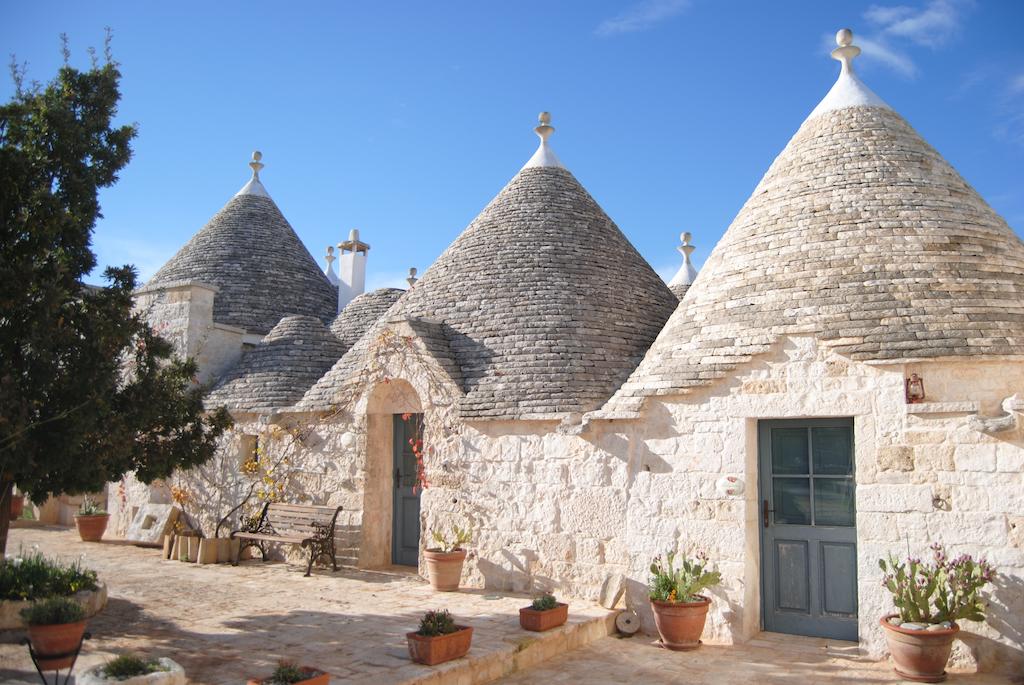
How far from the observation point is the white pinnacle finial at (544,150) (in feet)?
43.9

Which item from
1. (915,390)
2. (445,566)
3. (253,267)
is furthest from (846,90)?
(253,267)

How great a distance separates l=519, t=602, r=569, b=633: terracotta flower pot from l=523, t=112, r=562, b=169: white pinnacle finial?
7930 mm

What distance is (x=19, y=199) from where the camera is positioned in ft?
21.6

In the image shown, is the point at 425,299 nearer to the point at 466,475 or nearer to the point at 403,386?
the point at 403,386

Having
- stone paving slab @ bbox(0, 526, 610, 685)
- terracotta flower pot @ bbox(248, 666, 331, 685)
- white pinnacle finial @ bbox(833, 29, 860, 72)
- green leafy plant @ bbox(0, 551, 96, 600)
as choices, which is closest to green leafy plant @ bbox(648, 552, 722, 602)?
stone paving slab @ bbox(0, 526, 610, 685)

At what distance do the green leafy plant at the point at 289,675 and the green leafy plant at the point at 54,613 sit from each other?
63.7 inches

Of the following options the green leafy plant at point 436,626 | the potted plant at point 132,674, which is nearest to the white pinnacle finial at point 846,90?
the green leafy plant at point 436,626

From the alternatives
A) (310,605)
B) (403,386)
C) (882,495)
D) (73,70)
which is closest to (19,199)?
(73,70)

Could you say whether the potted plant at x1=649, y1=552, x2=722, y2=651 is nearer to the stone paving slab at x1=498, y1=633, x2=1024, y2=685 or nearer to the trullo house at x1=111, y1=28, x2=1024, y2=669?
the stone paving slab at x1=498, y1=633, x2=1024, y2=685

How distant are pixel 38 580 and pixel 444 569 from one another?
13.7 feet

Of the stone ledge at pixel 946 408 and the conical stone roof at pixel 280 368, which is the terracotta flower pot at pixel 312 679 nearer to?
the stone ledge at pixel 946 408

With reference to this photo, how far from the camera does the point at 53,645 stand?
5484 millimetres

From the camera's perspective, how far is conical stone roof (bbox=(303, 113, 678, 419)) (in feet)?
32.6

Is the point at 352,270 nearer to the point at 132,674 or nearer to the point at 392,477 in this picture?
the point at 392,477
